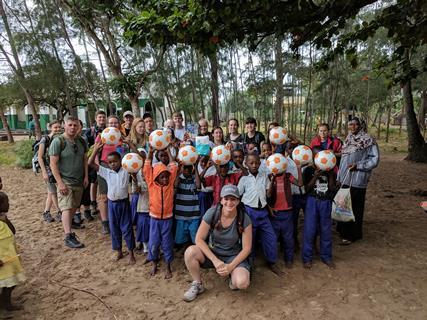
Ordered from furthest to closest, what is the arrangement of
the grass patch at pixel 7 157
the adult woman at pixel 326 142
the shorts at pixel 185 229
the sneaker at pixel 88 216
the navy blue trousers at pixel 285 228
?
1. the grass patch at pixel 7 157
2. the sneaker at pixel 88 216
3. the adult woman at pixel 326 142
4. the shorts at pixel 185 229
5. the navy blue trousers at pixel 285 228

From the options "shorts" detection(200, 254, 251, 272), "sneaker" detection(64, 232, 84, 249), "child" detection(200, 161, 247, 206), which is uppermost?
"child" detection(200, 161, 247, 206)

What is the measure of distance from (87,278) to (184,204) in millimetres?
1216

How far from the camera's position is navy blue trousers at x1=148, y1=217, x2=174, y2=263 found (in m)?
3.08

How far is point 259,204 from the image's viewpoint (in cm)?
306

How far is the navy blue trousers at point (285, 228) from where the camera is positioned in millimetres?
3166

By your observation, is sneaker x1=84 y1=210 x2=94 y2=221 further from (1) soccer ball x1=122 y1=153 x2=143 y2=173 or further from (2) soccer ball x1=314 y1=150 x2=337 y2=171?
(2) soccer ball x1=314 y1=150 x2=337 y2=171

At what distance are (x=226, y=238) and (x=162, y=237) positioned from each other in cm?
72

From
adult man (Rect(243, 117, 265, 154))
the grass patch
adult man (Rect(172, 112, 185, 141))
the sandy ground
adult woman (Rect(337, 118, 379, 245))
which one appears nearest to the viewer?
the sandy ground

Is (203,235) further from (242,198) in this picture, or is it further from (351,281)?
(351,281)

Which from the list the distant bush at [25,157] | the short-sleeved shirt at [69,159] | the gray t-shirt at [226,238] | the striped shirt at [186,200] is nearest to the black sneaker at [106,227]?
the short-sleeved shirt at [69,159]

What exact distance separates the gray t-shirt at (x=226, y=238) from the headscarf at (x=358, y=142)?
1735 millimetres

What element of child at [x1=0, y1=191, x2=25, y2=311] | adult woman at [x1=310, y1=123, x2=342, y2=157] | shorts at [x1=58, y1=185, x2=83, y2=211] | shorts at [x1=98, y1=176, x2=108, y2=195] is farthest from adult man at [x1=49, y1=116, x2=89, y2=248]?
adult woman at [x1=310, y1=123, x2=342, y2=157]

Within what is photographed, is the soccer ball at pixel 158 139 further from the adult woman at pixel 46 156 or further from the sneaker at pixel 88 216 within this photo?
the sneaker at pixel 88 216

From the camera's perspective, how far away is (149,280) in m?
3.01
